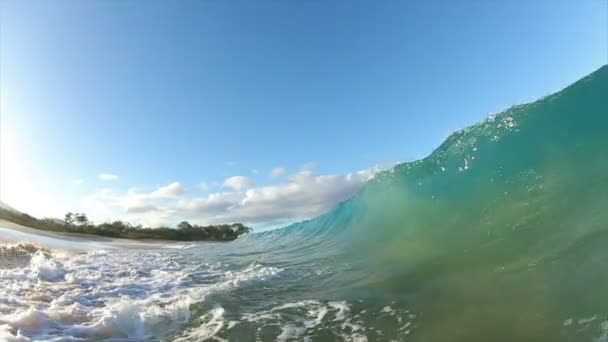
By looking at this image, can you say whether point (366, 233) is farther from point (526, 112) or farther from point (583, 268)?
point (583, 268)

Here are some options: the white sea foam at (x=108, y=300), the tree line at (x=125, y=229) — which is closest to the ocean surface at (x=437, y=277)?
the white sea foam at (x=108, y=300)

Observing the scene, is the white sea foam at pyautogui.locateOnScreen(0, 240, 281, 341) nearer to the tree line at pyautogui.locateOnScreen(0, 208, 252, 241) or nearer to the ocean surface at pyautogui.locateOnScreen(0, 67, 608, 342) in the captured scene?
the ocean surface at pyautogui.locateOnScreen(0, 67, 608, 342)

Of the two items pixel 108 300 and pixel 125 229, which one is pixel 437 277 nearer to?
pixel 108 300

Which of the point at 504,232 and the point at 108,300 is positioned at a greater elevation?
the point at 504,232

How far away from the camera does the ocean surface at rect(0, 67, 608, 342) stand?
12.0 feet

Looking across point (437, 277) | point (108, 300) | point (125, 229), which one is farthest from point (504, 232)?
point (125, 229)

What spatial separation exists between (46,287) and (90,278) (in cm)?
127

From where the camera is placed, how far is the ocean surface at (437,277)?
3.65 metres

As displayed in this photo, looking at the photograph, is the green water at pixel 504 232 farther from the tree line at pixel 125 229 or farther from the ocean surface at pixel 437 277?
the tree line at pixel 125 229

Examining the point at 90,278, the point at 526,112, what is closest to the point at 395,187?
the point at 526,112

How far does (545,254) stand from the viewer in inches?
196

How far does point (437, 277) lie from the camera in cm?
509

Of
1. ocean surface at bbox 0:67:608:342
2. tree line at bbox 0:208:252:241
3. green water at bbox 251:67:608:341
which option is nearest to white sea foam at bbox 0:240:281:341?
ocean surface at bbox 0:67:608:342

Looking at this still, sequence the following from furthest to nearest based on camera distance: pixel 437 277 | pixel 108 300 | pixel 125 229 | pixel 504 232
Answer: pixel 125 229
pixel 504 232
pixel 108 300
pixel 437 277
